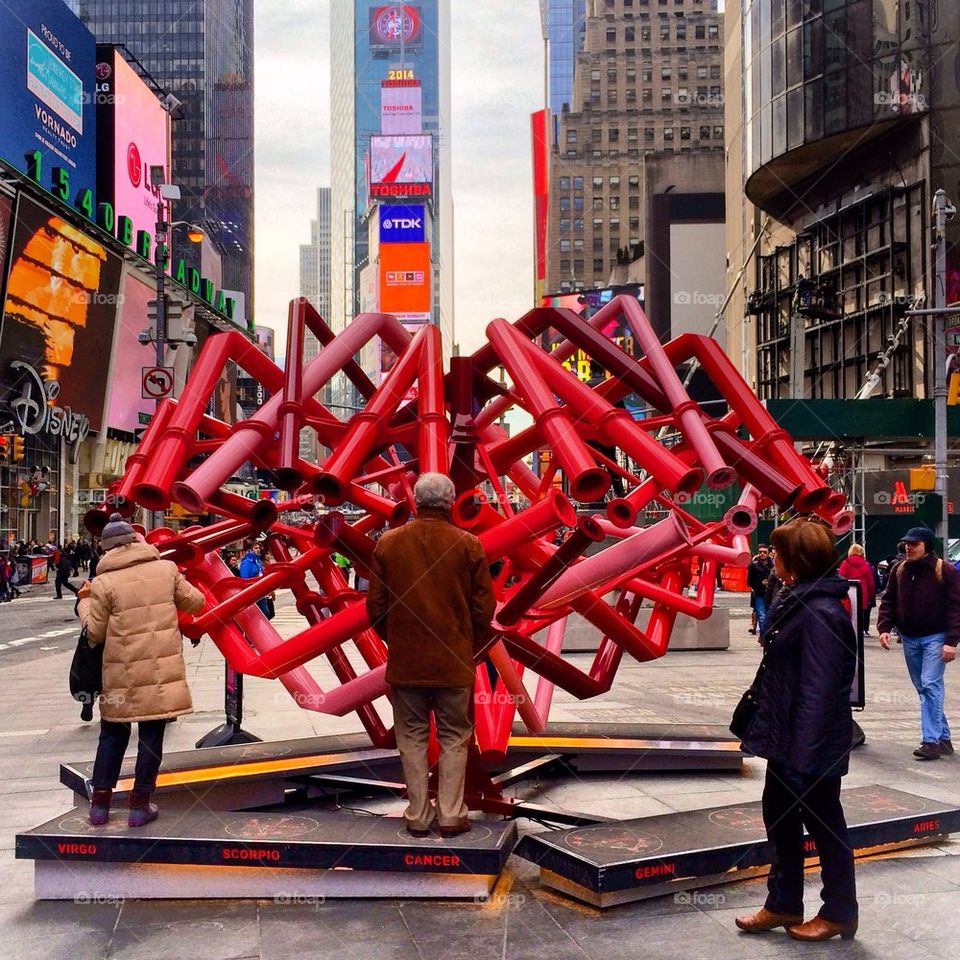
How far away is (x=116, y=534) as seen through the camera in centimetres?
673

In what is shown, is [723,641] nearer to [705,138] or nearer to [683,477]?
[683,477]

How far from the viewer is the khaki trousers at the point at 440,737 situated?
20.2ft

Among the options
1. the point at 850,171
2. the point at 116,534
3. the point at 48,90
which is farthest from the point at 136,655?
the point at 48,90

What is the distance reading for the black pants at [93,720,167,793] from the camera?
6.61m

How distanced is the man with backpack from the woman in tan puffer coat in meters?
6.66

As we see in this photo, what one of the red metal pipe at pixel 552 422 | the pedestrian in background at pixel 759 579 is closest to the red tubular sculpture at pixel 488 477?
the red metal pipe at pixel 552 422

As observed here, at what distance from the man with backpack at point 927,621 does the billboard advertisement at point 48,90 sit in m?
45.8

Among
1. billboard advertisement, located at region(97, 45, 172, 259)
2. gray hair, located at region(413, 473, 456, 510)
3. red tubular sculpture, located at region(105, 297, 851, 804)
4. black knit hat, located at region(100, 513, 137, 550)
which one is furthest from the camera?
billboard advertisement, located at region(97, 45, 172, 259)

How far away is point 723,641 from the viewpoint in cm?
2134

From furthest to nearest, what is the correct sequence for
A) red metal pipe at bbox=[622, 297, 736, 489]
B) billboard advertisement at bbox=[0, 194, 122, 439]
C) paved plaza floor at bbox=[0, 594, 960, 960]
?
1. billboard advertisement at bbox=[0, 194, 122, 439]
2. red metal pipe at bbox=[622, 297, 736, 489]
3. paved plaza floor at bbox=[0, 594, 960, 960]

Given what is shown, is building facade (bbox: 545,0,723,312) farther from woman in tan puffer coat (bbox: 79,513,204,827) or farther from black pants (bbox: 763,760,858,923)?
black pants (bbox: 763,760,858,923)

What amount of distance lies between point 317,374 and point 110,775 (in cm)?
268

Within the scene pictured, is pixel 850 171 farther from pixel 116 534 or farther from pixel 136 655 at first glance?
pixel 136 655

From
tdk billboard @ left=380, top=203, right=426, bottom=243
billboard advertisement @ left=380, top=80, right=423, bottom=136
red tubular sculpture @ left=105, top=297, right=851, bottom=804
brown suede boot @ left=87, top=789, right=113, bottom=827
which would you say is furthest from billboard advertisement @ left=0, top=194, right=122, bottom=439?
billboard advertisement @ left=380, top=80, right=423, bottom=136
